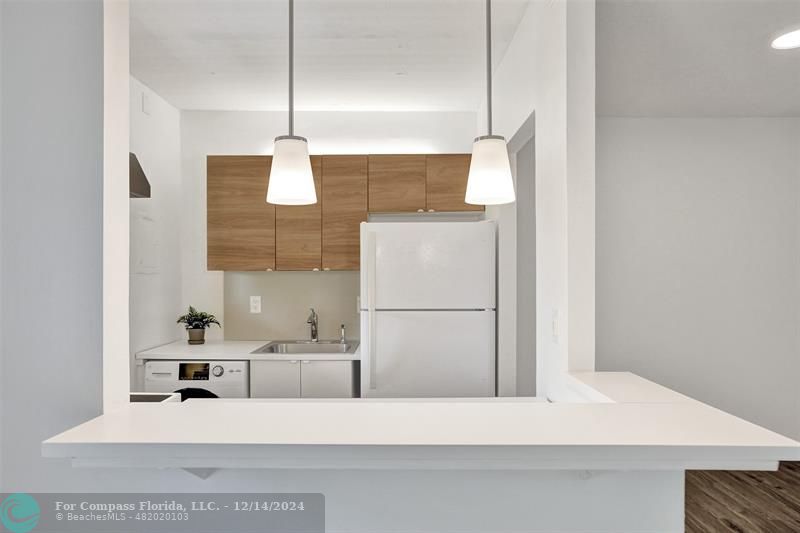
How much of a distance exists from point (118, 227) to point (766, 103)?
352 cm

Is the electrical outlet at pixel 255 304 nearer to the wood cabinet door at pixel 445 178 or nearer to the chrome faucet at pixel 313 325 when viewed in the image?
the chrome faucet at pixel 313 325

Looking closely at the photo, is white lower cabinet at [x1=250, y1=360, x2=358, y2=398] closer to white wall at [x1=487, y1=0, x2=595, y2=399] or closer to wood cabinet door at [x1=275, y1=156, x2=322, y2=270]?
wood cabinet door at [x1=275, y1=156, x2=322, y2=270]

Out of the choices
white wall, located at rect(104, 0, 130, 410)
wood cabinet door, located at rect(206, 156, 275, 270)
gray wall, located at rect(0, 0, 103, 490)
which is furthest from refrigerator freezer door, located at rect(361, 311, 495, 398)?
gray wall, located at rect(0, 0, 103, 490)

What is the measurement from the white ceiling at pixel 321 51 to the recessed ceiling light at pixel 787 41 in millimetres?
1123

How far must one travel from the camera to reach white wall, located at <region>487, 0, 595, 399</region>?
1.78 meters

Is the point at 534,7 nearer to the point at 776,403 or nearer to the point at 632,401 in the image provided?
the point at 632,401

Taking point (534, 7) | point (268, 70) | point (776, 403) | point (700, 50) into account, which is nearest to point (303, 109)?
point (268, 70)

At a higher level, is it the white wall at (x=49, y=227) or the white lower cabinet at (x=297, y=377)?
the white wall at (x=49, y=227)

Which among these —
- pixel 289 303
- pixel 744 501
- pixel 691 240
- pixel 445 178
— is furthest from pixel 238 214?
pixel 744 501

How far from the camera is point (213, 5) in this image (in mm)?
2367

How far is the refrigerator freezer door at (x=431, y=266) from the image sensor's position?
121 inches

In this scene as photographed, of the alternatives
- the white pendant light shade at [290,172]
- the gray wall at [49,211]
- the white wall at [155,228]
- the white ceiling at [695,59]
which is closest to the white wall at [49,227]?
the gray wall at [49,211]

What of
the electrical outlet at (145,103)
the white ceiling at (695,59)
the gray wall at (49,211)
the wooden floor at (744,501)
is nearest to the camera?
the gray wall at (49,211)

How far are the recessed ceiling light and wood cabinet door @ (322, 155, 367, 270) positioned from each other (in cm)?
235
